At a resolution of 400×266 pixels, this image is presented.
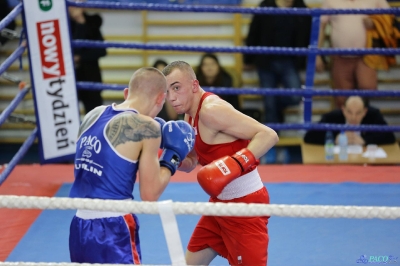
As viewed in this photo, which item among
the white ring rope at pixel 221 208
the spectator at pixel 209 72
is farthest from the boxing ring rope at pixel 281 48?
the white ring rope at pixel 221 208

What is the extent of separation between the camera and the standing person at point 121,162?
2.73 metres

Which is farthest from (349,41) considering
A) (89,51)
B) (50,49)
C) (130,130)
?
(130,130)

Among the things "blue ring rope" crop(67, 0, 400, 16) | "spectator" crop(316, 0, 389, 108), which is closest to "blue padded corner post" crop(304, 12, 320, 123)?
"blue ring rope" crop(67, 0, 400, 16)

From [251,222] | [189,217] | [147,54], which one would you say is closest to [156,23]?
[147,54]

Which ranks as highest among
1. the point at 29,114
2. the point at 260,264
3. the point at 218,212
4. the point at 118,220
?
the point at 218,212

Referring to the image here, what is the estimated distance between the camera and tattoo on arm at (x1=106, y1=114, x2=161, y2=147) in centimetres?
Result: 273

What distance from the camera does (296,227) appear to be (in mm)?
4449

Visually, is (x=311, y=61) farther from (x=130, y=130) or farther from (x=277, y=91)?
(x=130, y=130)

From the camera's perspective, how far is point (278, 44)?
21.1 ft

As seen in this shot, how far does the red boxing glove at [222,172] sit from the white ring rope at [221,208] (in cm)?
73

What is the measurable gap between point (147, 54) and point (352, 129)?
2.79 m

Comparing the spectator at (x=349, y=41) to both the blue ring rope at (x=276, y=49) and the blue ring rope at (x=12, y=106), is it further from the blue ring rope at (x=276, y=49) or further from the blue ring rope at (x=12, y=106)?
the blue ring rope at (x=12, y=106)

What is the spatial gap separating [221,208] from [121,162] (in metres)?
0.67

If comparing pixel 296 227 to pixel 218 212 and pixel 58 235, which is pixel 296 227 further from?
pixel 218 212
